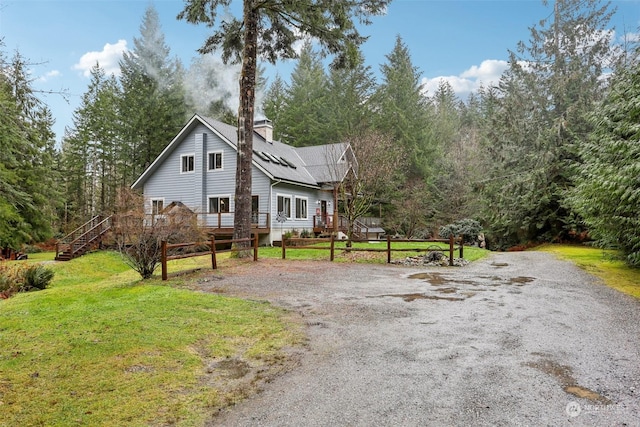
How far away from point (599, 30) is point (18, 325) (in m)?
30.1

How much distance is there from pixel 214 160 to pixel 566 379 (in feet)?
69.9

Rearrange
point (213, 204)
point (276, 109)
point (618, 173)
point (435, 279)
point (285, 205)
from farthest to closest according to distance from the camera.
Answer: point (276, 109) → point (213, 204) → point (285, 205) → point (435, 279) → point (618, 173)

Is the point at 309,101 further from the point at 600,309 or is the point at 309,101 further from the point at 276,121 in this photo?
the point at 600,309

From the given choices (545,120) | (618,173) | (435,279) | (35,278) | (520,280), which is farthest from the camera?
(545,120)

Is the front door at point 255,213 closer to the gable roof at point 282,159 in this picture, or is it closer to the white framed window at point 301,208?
the gable roof at point 282,159

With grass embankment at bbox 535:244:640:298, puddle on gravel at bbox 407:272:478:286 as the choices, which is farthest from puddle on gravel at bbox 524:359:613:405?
grass embankment at bbox 535:244:640:298

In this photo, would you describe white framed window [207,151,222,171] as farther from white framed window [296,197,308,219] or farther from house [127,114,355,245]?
white framed window [296,197,308,219]

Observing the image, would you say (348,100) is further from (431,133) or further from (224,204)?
(224,204)

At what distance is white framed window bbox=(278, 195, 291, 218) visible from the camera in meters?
22.0

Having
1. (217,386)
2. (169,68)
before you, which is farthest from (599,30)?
(169,68)

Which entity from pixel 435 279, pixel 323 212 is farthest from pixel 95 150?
pixel 435 279

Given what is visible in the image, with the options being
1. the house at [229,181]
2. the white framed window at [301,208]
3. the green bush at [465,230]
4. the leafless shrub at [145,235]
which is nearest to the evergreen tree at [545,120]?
the green bush at [465,230]

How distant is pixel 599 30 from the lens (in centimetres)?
2281

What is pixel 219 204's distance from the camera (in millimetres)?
22453
